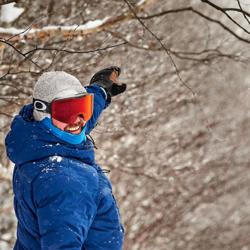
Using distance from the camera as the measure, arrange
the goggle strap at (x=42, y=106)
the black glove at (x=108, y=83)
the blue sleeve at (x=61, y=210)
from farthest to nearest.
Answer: the black glove at (x=108, y=83)
the goggle strap at (x=42, y=106)
the blue sleeve at (x=61, y=210)

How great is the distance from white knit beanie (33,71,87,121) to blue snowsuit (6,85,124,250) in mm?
132

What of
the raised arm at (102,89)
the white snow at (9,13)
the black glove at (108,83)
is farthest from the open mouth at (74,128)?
the white snow at (9,13)

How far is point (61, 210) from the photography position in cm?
207

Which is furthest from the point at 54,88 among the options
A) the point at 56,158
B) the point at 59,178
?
the point at 59,178

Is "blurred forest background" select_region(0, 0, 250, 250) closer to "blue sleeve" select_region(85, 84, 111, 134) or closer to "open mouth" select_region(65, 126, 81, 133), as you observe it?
"blue sleeve" select_region(85, 84, 111, 134)

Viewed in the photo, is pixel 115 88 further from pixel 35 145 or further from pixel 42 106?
pixel 35 145

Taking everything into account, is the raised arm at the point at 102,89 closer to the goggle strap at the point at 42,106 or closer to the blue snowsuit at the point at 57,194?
the blue snowsuit at the point at 57,194

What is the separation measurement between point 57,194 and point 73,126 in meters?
0.40

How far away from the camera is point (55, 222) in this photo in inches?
81.0

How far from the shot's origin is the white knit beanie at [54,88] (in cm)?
235

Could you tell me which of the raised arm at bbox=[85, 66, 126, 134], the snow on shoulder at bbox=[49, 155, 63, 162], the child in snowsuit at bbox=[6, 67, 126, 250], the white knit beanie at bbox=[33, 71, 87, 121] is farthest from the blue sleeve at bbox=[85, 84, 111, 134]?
the snow on shoulder at bbox=[49, 155, 63, 162]

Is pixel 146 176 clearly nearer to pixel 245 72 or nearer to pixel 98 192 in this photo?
pixel 245 72

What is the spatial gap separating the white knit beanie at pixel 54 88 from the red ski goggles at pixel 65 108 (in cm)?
2

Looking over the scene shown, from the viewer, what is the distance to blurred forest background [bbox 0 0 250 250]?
807 cm
